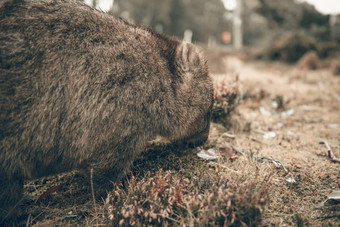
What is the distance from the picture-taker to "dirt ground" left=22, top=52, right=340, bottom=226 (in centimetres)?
203

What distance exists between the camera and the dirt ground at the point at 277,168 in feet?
6.67

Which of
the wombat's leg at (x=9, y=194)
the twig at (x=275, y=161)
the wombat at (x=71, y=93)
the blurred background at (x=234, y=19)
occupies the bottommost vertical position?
the wombat's leg at (x=9, y=194)

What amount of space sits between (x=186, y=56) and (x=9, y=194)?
2.06 metres

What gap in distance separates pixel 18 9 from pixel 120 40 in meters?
0.87

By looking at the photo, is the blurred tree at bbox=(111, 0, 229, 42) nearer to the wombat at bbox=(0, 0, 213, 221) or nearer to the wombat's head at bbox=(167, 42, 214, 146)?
the wombat's head at bbox=(167, 42, 214, 146)

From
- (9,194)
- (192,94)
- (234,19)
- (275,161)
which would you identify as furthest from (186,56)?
(234,19)

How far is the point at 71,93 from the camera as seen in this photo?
2.06 m

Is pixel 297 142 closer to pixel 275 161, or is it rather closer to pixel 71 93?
pixel 275 161

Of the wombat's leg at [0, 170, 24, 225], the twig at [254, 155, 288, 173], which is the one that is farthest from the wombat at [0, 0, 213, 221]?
the twig at [254, 155, 288, 173]

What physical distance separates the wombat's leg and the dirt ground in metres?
0.18

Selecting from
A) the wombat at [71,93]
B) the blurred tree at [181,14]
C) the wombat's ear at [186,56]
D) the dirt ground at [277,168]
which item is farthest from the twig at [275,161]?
the blurred tree at [181,14]

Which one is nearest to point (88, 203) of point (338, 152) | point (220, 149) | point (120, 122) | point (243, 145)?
point (120, 122)

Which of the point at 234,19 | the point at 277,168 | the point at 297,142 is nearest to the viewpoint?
the point at 277,168

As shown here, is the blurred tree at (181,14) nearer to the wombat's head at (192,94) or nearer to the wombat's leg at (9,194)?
the wombat's head at (192,94)
